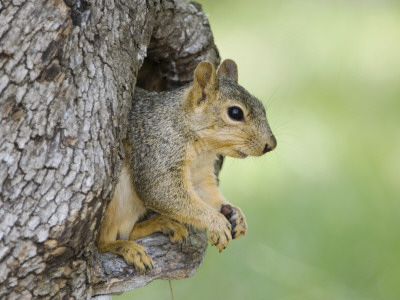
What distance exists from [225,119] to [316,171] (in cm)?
171

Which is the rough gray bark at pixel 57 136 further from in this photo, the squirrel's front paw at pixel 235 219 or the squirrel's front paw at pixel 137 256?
the squirrel's front paw at pixel 235 219

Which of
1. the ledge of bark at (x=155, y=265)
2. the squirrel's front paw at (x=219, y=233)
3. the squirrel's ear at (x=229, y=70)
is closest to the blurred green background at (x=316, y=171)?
the squirrel's ear at (x=229, y=70)

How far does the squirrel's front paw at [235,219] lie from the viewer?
269cm

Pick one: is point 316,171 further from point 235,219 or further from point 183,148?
point 183,148

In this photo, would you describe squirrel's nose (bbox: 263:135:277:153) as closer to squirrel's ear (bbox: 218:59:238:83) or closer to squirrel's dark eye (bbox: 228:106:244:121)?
squirrel's dark eye (bbox: 228:106:244:121)

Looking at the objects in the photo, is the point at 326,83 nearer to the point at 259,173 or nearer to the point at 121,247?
the point at 259,173

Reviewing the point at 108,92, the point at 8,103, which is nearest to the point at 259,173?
the point at 108,92

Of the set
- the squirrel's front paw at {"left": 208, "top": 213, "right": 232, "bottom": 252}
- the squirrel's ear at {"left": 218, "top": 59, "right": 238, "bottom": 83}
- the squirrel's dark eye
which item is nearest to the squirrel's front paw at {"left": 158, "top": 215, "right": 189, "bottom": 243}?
the squirrel's front paw at {"left": 208, "top": 213, "right": 232, "bottom": 252}

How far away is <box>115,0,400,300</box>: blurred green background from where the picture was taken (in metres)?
3.89

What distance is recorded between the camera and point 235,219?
273 cm

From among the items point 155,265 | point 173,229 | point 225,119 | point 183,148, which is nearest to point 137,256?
point 155,265

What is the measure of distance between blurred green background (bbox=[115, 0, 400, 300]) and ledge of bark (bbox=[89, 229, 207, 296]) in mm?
1127

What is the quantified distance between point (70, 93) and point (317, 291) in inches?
84.2

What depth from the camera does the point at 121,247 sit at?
8.30 feet
